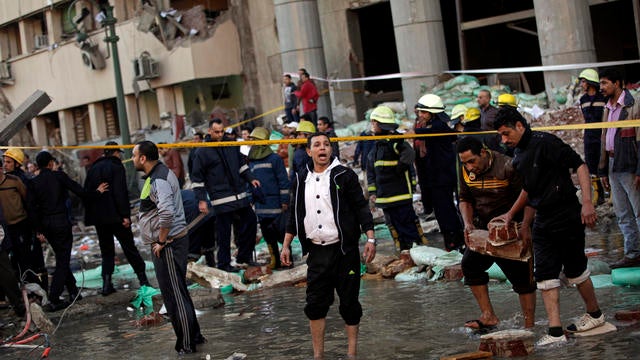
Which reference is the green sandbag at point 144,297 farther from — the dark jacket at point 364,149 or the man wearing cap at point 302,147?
the dark jacket at point 364,149

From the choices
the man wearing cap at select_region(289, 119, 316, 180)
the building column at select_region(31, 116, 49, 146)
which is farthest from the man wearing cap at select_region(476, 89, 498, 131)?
the building column at select_region(31, 116, 49, 146)

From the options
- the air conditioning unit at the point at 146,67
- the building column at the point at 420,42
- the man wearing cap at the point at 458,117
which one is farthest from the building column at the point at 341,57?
the man wearing cap at the point at 458,117

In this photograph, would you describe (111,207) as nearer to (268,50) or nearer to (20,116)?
(20,116)

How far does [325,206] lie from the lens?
697 cm

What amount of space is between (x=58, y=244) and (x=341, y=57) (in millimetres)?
14041

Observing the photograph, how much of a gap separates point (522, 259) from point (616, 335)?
33.7 inches

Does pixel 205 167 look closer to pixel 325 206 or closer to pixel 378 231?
pixel 378 231

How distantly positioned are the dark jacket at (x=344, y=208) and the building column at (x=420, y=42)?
13.4 meters

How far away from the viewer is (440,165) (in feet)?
36.3

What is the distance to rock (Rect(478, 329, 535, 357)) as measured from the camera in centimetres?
639

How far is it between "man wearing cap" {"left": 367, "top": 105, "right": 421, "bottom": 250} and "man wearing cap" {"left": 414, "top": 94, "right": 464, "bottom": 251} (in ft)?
0.86

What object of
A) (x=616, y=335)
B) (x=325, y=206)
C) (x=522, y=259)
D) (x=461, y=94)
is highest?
(x=461, y=94)

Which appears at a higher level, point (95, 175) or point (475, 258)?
point (95, 175)

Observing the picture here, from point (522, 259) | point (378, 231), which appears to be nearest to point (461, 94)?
point (378, 231)
